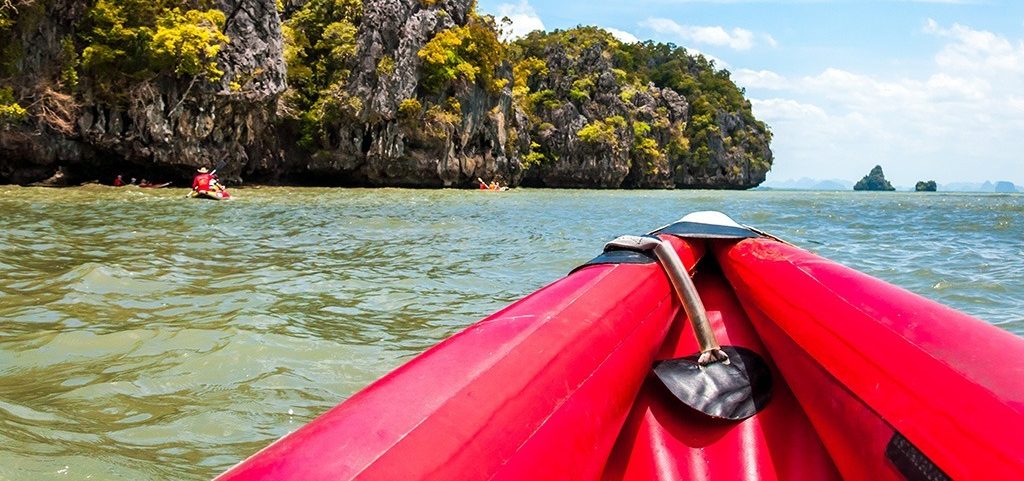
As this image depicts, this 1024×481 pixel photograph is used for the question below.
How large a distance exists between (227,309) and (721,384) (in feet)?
12.0

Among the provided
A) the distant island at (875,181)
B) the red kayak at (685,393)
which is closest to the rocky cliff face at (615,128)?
the red kayak at (685,393)

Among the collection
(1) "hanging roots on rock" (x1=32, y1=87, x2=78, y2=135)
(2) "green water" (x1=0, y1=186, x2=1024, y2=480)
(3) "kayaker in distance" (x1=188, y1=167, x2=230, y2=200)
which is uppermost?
(1) "hanging roots on rock" (x1=32, y1=87, x2=78, y2=135)

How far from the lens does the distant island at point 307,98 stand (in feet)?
69.3

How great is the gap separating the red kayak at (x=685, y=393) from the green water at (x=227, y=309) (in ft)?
4.75

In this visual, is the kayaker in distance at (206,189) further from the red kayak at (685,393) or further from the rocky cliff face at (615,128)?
the rocky cliff face at (615,128)

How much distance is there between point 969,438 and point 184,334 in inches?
151

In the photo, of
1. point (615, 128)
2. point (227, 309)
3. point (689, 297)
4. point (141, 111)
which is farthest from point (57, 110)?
point (615, 128)

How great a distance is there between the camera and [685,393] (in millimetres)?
1957

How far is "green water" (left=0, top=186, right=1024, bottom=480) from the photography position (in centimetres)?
249

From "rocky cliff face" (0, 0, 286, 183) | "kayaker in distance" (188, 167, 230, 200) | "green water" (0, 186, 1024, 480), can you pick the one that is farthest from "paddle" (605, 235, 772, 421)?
"rocky cliff face" (0, 0, 286, 183)

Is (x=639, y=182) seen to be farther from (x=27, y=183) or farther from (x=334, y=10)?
(x=27, y=183)

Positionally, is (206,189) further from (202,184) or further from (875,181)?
(875,181)

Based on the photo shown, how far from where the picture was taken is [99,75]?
21828 millimetres

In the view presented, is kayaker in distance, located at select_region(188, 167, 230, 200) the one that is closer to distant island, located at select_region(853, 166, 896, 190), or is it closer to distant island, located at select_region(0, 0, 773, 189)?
distant island, located at select_region(0, 0, 773, 189)
